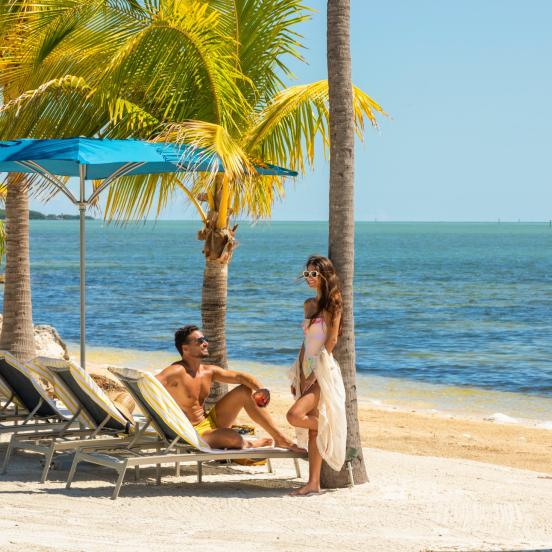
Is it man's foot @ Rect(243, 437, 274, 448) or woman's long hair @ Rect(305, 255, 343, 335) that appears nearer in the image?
woman's long hair @ Rect(305, 255, 343, 335)

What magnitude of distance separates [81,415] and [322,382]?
69.8 inches

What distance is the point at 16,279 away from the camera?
1227cm

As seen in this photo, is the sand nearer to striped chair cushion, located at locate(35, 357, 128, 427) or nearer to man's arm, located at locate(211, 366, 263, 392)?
striped chair cushion, located at locate(35, 357, 128, 427)

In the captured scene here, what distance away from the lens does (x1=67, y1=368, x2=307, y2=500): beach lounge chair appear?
6.52 m

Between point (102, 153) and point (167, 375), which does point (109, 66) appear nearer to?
point (102, 153)

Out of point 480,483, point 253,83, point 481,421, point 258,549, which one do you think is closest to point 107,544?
point 258,549

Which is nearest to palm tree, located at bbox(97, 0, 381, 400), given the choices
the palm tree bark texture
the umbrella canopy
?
the palm tree bark texture

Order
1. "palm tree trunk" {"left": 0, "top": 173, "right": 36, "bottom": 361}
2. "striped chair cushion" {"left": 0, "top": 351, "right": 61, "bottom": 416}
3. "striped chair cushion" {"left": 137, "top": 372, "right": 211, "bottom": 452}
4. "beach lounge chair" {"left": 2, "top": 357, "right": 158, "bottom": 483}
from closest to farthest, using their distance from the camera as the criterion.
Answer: "striped chair cushion" {"left": 137, "top": 372, "right": 211, "bottom": 452}
"beach lounge chair" {"left": 2, "top": 357, "right": 158, "bottom": 483}
"striped chair cushion" {"left": 0, "top": 351, "right": 61, "bottom": 416}
"palm tree trunk" {"left": 0, "top": 173, "right": 36, "bottom": 361}

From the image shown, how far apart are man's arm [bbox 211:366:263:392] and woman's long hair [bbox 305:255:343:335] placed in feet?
2.20

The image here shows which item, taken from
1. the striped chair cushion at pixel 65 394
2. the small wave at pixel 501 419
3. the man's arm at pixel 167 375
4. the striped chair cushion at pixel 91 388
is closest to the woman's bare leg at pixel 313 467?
the man's arm at pixel 167 375

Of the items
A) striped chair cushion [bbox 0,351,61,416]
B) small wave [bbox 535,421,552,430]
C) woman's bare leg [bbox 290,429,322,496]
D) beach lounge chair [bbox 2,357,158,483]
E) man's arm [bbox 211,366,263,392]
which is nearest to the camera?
woman's bare leg [bbox 290,429,322,496]

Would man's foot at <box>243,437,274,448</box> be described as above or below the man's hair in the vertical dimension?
below

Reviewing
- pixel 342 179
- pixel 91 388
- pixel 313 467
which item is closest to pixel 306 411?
pixel 313 467

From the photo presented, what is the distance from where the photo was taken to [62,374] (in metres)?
7.15
